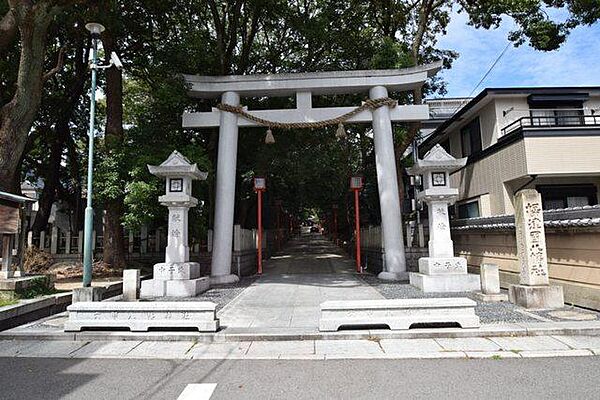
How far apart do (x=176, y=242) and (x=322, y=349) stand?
22.8 feet

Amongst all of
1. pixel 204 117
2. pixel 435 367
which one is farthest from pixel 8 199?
pixel 435 367

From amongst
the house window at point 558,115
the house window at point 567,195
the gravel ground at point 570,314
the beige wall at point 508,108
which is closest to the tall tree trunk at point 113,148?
the gravel ground at point 570,314

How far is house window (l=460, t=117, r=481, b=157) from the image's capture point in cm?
2000

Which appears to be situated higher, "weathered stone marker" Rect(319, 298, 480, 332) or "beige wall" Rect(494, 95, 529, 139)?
"beige wall" Rect(494, 95, 529, 139)

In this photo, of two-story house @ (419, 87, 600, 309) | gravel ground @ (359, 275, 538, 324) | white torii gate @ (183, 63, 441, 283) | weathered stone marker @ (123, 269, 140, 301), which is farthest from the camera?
white torii gate @ (183, 63, 441, 283)

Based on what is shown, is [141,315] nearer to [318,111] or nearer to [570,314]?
[570,314]

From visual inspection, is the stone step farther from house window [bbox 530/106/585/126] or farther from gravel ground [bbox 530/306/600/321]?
house window [bbox 530/106/585/126]

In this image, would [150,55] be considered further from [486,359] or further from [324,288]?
[486,359]

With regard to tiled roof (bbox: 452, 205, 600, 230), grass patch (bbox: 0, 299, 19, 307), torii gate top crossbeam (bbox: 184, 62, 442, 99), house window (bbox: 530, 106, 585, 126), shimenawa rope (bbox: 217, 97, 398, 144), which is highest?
torii gate top crossbeam (bbox: 184, 62, 442, 99)

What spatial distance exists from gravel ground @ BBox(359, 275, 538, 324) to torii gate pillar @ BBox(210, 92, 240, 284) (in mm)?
5139

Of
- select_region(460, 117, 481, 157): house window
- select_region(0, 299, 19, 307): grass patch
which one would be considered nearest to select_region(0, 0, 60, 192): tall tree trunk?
select_region(0, 299, 19, 307): grass patch

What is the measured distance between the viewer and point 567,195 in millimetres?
17234

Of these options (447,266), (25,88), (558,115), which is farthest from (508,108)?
(25,88)

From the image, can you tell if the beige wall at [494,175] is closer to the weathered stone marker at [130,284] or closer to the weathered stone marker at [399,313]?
the weathered stone marker at [399,313]
